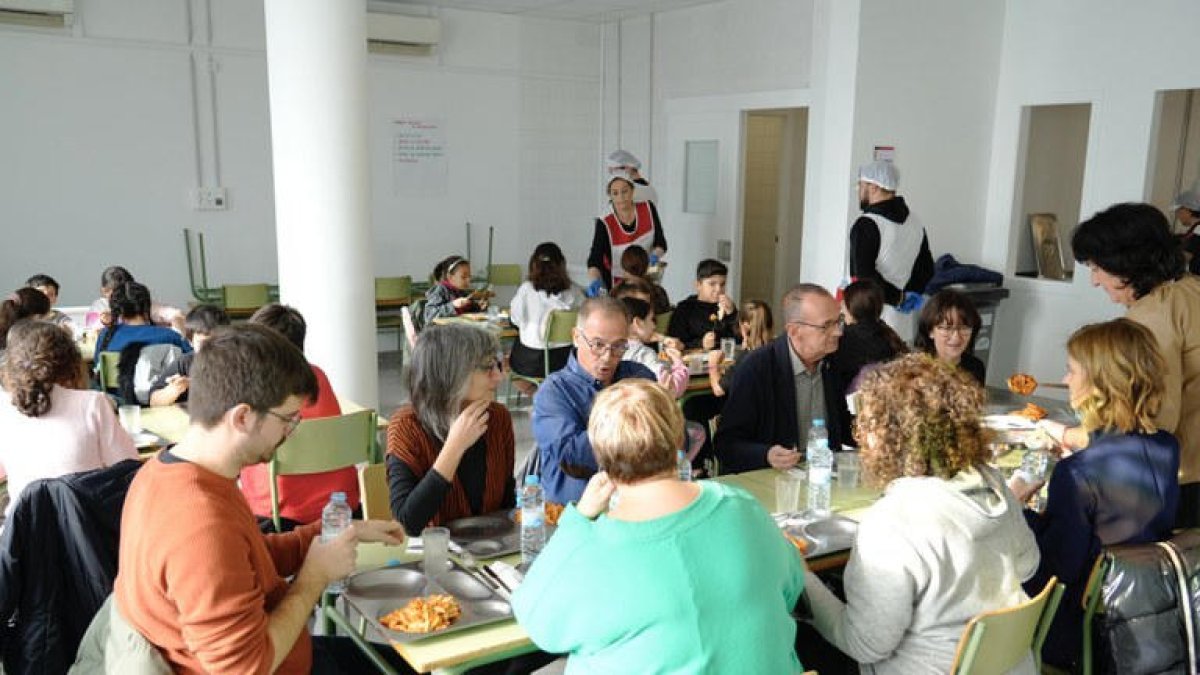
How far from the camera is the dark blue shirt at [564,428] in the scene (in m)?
3.17

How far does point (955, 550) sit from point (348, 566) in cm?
130

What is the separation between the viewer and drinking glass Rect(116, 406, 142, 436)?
3.96 m

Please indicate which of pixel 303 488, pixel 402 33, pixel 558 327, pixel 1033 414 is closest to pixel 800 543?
pixel 303 488

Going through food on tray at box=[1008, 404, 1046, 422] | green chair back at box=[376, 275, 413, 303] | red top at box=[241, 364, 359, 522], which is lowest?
red top at box=[241, 364, 359, 522]

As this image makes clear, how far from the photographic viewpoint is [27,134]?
25.1ft

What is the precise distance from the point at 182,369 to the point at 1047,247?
667cm

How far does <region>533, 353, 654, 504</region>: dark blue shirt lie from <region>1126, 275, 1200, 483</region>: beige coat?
184 cm

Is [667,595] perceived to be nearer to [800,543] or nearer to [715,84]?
[800,543]

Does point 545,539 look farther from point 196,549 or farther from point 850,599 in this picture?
point 196,549

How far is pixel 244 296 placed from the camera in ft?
26.5

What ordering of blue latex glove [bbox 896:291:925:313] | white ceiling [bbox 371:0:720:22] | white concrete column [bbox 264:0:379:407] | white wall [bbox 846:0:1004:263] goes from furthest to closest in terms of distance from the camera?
white ceiling [bbox 371:0:720:22] < white wall [bbox 846:0:1004:263] < blue latex glove [bbox 896:291:925:313] < white concrete column [bbox 264:0:379:407]

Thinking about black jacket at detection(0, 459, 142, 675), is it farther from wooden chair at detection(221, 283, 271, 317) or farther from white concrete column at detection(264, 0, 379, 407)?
wooden chair at detection(221, 283, 271, 317)

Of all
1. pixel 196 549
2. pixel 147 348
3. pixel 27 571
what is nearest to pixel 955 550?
pixel 196 549

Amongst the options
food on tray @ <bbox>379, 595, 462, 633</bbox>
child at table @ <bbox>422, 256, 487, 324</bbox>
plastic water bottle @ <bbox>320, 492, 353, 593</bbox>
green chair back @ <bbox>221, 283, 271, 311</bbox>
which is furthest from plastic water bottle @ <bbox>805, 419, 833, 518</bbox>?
green chair back @ <bbox>221, 283, 271, 311</bbox>
